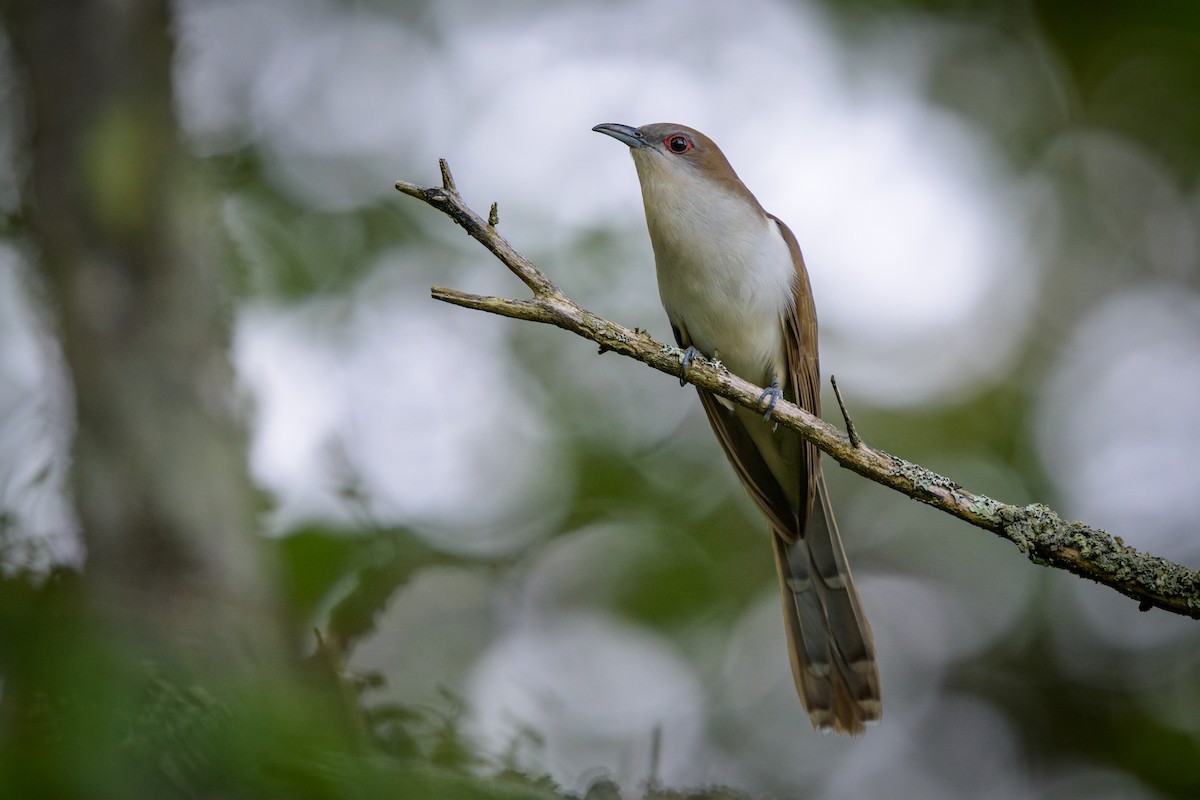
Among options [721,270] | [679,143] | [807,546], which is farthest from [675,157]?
[807,546]

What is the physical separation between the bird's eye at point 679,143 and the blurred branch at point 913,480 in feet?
5.75

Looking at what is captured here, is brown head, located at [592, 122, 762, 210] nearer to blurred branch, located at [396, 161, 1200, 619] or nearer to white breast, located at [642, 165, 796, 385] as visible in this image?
white breast, located at [642, 165, 796, 385]

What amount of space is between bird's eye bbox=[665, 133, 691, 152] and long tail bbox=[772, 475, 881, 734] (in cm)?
170

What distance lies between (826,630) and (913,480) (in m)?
1.62

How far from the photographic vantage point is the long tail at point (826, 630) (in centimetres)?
418

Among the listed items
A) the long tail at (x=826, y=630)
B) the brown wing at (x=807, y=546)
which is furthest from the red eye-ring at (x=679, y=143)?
the long tail at (x=826, y=630)

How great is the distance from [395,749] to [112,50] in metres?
4.06

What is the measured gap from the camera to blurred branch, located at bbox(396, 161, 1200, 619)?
2.64 m

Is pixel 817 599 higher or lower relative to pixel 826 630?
higher

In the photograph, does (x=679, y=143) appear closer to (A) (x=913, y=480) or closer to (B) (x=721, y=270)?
(B) (x=721, y=270)

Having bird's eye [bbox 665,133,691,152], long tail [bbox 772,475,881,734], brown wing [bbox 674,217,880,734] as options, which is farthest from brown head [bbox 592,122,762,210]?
long tail [bbox 772,475,881,734]

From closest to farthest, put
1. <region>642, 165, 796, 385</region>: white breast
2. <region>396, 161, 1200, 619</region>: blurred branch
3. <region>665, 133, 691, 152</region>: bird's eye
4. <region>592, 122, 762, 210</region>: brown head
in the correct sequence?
1. <region>396, 161, 1200, 619</region>: blurred branch
2. <region>642, 165, 796, 385</region>: white breast
3. <region>592, 122, 762, 210</region>: brown head
4. <region>665, 133, 691, 152</region>: bird's eye

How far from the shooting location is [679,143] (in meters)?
4.56

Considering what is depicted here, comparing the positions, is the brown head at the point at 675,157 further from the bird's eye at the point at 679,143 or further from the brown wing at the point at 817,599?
the brown wing at the point at 817,599
